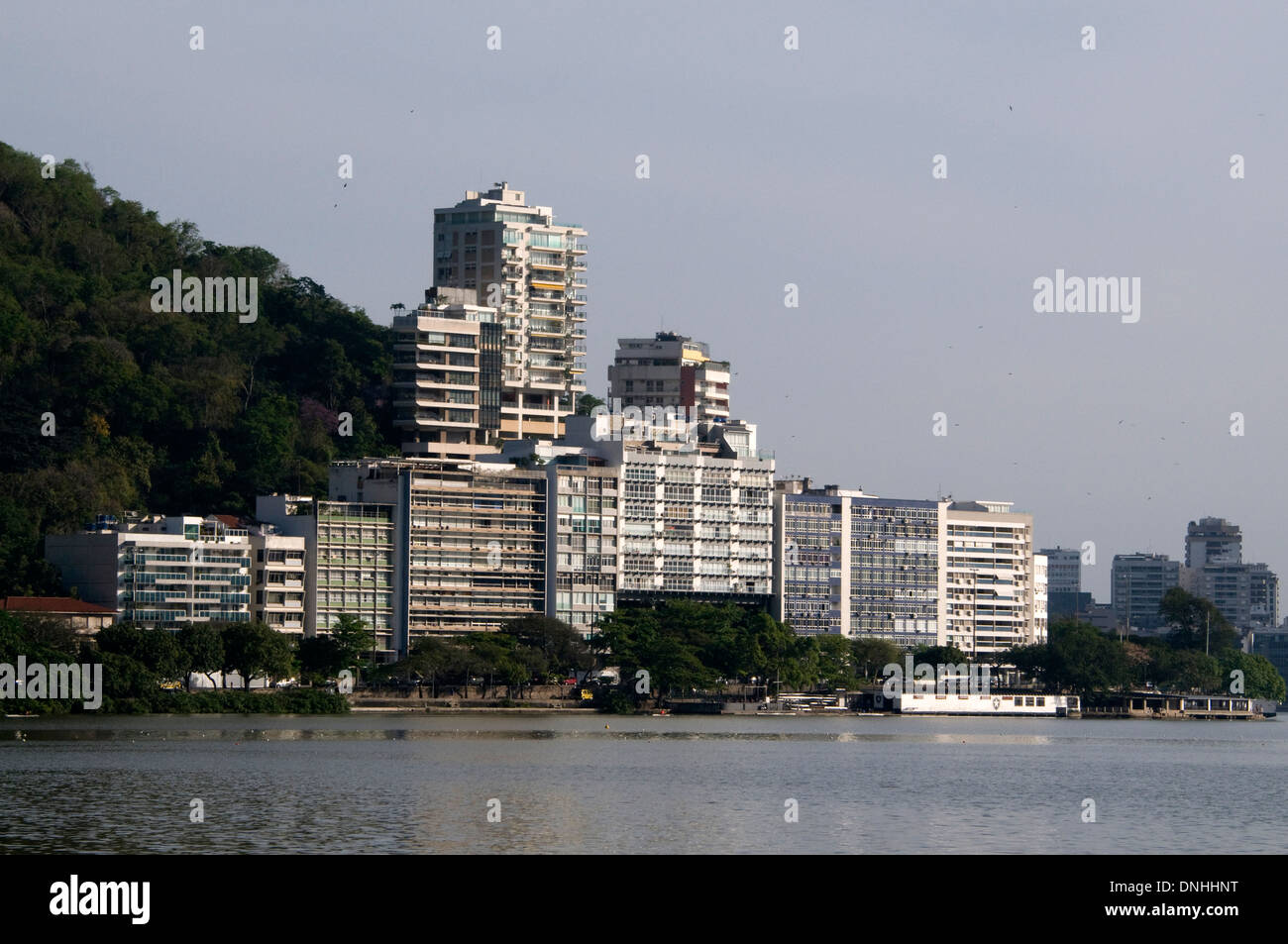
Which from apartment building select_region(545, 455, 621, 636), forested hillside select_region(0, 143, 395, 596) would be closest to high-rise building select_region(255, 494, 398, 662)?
forested hillside select_region(0, 143, 395, 596)

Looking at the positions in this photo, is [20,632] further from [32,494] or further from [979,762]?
[979,762]

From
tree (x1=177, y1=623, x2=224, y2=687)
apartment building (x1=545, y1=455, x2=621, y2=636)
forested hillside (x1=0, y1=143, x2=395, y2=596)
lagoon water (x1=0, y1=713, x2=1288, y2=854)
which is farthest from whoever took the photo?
apartment building (x1=545, y1=455, x2=621, y2=636)

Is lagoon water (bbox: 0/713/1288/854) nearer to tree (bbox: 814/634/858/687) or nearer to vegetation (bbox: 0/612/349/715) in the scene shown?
vegetation (bbox: 0/612/349/715)

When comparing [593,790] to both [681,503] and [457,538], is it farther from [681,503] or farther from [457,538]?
[681,503]

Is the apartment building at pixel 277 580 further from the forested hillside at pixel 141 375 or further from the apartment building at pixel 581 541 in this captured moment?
the apartment building at pixel 581 541

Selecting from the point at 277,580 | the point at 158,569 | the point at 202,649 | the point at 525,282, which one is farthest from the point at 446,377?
the point at 202,649
